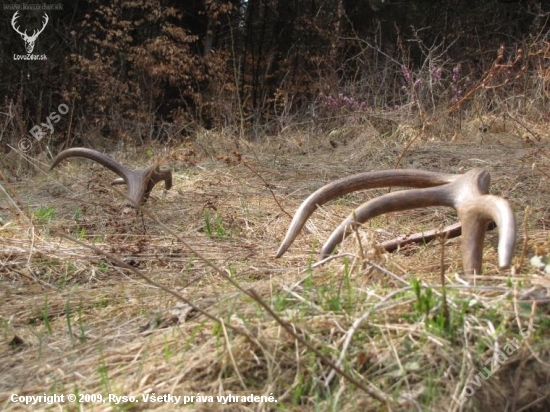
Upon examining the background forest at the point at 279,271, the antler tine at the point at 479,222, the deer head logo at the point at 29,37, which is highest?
the deer head logo at the point at 29,37

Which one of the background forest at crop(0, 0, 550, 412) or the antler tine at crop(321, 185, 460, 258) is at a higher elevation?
the antler tine at crop(321, 185, 460, 258)

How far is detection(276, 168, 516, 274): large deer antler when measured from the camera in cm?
239

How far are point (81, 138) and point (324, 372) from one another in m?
8.18

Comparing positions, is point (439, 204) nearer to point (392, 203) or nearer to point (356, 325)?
point (392, 203)

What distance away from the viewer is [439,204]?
272 centimetres

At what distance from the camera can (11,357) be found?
2191 mm

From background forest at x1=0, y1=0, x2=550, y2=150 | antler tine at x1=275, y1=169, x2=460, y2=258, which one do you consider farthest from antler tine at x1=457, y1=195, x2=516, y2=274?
background forest at x1=0, y1=0, x2=550, y2=150

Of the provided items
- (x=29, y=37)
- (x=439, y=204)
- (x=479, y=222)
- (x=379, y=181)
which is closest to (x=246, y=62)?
(x=29, y=37)

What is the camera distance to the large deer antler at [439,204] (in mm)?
2389

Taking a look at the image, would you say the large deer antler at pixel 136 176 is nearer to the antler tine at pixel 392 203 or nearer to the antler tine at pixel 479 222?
the antler tine at pixel 392 203

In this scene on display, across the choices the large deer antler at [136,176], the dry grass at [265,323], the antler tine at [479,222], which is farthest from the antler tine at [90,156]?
the antler tine at [479,222]

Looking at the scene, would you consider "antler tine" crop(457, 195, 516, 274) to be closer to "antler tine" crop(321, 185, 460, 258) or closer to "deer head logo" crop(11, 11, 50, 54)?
"antler tine" crop(321, 185, 460, 258)

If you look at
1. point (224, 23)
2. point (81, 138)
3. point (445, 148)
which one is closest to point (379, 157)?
point (445, 148)

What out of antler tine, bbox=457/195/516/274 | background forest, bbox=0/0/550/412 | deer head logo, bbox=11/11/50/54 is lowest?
background forest, bbox=0/0/550/412
